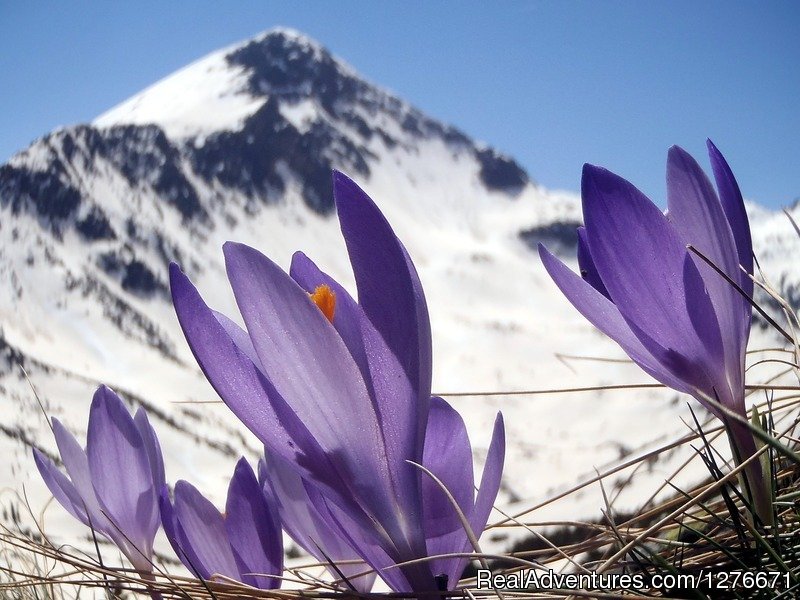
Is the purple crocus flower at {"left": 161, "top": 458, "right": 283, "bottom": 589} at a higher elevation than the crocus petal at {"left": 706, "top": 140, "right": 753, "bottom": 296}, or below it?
below

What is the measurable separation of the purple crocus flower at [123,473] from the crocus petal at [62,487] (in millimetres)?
21

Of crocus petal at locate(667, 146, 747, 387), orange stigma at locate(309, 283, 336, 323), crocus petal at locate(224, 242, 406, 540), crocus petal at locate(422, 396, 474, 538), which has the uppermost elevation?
crocus petal at locate(667, 146, 747, 387)

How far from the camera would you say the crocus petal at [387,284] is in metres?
0.23

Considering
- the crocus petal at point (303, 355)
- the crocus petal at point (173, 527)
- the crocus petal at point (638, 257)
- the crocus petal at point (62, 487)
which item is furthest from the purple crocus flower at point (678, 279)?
the crocus petal at point (62, 487)

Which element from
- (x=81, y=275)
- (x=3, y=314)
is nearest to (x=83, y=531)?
(x=3, y=314)

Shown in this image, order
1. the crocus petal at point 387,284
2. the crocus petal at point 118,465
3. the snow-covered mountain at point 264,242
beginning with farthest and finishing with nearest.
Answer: the snow-covered mountain at point 264,242, the crocus petal at point 118,465, the crocus petal at point 387,284

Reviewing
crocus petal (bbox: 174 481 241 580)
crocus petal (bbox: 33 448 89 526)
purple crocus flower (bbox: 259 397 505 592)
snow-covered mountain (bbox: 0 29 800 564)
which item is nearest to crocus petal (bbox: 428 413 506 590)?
purple crocus flower (bbox: 259 397 505 592)

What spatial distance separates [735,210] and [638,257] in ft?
0.16

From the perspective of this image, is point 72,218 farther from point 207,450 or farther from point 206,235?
A: point 207,450

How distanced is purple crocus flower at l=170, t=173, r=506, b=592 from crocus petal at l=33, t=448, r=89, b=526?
0.70ft

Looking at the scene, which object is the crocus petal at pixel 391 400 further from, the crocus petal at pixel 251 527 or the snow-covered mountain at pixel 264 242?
the snow-covered mountain at pixel 264 242

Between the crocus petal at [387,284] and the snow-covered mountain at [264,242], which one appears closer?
the crocus petal at [387,284]

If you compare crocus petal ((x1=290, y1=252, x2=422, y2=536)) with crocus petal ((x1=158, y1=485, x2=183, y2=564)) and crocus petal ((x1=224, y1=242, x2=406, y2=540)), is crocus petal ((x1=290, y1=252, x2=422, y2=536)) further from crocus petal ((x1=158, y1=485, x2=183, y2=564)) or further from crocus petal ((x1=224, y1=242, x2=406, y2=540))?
crocus petal ((x1=158, y1=485, x2=183, y2=564))

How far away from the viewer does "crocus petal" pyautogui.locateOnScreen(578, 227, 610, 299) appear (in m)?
0.33
